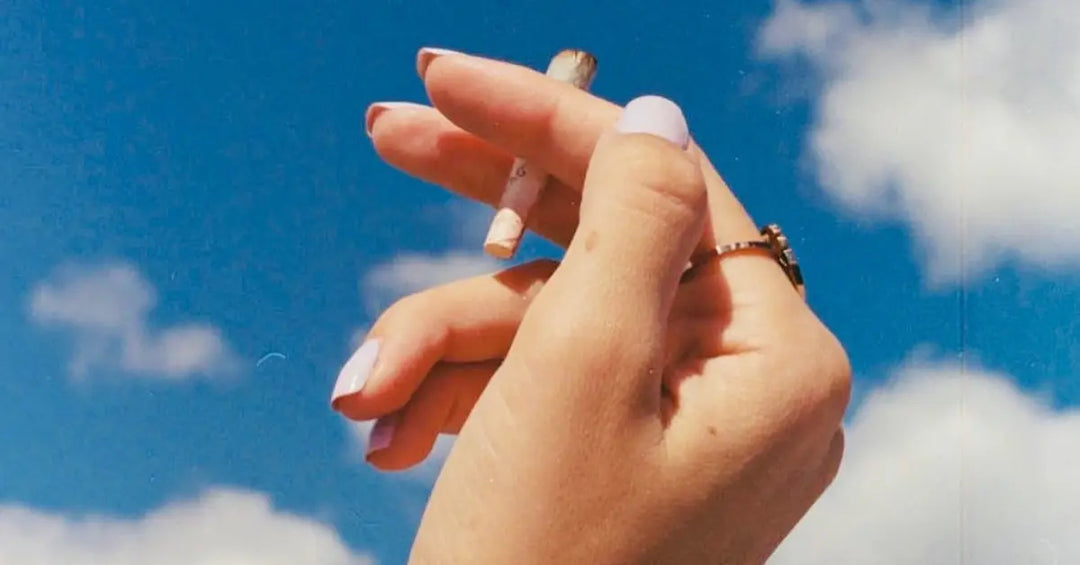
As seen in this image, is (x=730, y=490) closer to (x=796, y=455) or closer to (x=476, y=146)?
(x=796, y=455)

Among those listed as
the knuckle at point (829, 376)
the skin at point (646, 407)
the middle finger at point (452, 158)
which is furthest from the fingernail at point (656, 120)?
the middle finger at point (452, 158)

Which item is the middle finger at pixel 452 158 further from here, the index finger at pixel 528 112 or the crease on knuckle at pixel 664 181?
the crease on knuckle at pixel 664 181

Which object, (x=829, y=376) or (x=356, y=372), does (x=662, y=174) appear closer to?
(x=829, y=376)

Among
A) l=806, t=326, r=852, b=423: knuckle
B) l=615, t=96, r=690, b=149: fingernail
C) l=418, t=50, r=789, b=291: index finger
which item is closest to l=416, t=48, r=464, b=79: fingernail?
l=418, t=50, r=789, b=291: index finger

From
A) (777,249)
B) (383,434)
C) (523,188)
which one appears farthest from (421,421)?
(777,249)

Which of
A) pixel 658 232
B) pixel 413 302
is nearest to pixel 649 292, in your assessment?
pixel 658 232

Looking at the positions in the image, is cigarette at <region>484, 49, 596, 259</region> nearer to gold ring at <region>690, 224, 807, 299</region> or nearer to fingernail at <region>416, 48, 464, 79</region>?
fingernail at <region>416, 48, 464, 79</region>

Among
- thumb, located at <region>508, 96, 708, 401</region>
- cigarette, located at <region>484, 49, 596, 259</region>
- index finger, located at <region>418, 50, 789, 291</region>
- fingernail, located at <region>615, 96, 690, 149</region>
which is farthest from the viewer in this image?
cigarette, located at <region>484, 49, 596, 259</region>
